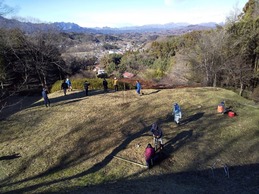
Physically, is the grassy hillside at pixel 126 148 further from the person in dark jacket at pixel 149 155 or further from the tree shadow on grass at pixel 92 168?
the person in dark jacket at pixel 149 155

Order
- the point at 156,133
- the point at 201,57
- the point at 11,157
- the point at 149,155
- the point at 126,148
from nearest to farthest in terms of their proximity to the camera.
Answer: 1. the point at 149,155
2. the point at 156,133
3. the point at 126,148
4. the point at 11,157
5. the point at 201,57

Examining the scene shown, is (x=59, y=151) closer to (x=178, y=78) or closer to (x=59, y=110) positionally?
(x=59, y=110)

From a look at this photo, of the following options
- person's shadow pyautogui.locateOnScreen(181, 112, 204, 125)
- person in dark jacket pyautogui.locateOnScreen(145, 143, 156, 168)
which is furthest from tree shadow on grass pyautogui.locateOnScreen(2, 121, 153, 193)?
A: person's shadow pyautogui.locateOnScreen(181, 112, 204, 125)

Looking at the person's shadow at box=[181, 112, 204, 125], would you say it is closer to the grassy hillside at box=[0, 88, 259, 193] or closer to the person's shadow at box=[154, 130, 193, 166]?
the grassy hillside at box=[0, 88, 259, 193]

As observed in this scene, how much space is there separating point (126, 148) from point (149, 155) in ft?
6.37

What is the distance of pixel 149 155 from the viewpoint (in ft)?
32.2

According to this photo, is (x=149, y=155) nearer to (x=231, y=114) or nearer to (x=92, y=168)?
(x=92, y=168)

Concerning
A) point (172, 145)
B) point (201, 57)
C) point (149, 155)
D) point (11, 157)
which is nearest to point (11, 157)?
point (11, 157)

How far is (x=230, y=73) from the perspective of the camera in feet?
94.4

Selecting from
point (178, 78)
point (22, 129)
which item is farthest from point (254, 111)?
point (178, 78)

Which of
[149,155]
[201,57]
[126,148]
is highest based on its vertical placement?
[201,57]

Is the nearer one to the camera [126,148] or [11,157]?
[126,148]

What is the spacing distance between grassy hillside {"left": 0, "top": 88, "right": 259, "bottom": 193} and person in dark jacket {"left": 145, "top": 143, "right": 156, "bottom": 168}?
0.29 meters

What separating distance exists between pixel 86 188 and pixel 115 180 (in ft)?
3.80
